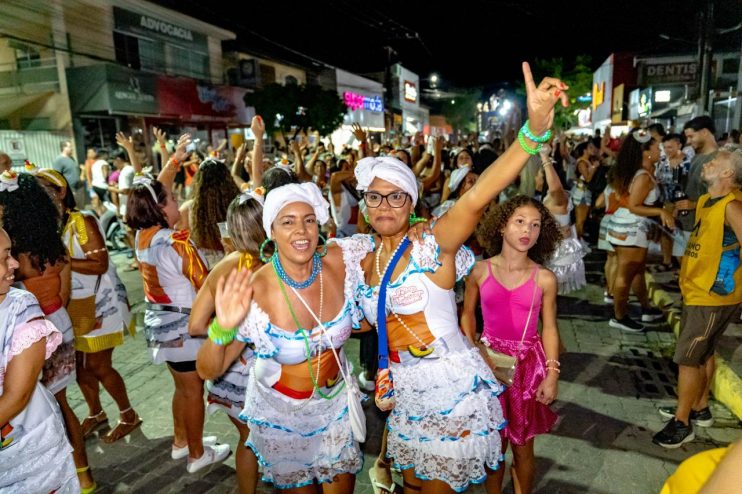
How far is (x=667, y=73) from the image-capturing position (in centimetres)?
2767

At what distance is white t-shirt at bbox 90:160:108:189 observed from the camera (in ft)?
37.4

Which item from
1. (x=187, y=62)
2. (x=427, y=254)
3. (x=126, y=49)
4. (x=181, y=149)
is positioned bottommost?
(x=427, y=254)

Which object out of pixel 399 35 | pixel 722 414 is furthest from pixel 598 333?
pixel 399 35

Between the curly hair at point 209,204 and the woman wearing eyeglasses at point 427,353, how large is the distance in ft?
5.78

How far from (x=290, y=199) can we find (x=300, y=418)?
1081 millimetres

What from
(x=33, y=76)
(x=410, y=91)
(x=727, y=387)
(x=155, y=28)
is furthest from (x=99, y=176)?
(x=410, y=91)

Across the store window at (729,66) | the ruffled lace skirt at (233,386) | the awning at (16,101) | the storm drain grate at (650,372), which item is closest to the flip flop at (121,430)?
the ruffled lace skirt at (233,386)

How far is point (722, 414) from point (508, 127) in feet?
12.0

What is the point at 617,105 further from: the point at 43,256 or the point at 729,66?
the point at 43,256

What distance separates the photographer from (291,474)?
8.09 feet

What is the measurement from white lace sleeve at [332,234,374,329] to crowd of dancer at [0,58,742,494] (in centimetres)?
2

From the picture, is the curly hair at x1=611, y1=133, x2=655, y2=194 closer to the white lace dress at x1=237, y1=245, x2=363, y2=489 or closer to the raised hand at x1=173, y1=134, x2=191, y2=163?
the white lace dress at x1=237, y1=245, x2=363, y2=489

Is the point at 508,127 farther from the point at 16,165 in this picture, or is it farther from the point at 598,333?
the point at 16,165

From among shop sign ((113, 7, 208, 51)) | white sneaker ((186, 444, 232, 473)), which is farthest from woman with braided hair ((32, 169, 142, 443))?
shop sign ((113, 7, 208, 51))
